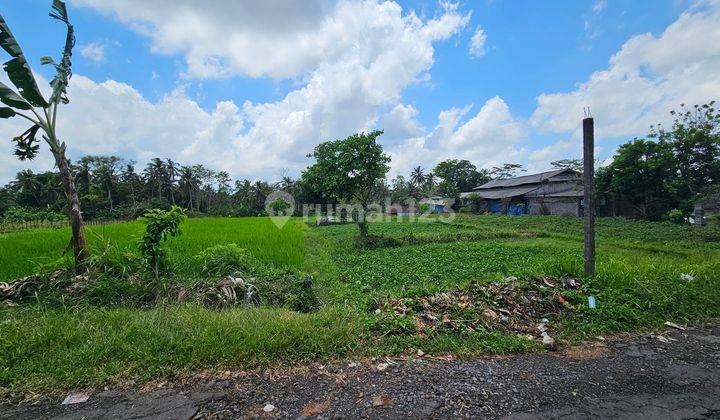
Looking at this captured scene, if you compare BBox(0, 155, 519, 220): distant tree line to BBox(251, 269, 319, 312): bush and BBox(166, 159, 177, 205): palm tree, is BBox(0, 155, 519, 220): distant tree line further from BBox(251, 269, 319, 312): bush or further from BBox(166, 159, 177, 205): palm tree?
BBox(251, 269, 319, 312): bush

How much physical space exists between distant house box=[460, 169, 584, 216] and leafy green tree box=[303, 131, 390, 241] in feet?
61.1

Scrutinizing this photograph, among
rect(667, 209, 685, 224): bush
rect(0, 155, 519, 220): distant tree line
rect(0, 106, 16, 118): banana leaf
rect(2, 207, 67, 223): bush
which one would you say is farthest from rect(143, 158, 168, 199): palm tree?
rect(667, 209, 685, 224): bush

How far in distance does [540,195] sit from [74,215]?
31345 millimetres

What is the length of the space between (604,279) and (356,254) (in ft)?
24.5

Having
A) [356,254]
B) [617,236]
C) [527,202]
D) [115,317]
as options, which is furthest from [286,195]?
[115,317]

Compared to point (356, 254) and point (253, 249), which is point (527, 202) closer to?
point (356, 254)

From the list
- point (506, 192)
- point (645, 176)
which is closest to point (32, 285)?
point (645, 176)

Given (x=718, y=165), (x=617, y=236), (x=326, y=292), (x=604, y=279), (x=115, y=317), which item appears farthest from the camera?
(x=718, y=165)

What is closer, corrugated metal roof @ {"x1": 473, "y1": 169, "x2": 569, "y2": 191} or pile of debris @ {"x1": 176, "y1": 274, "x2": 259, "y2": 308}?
pile of debris @ {"x1": 176, "y1": 274, "x2": 259, "y2": 308}

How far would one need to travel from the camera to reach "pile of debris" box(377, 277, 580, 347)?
13.3 ft

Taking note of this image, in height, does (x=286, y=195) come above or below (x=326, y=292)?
above

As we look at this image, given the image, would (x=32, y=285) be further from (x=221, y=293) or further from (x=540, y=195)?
(x=540, y=195)

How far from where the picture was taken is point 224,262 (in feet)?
21.6

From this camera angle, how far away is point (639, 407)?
2500mm
